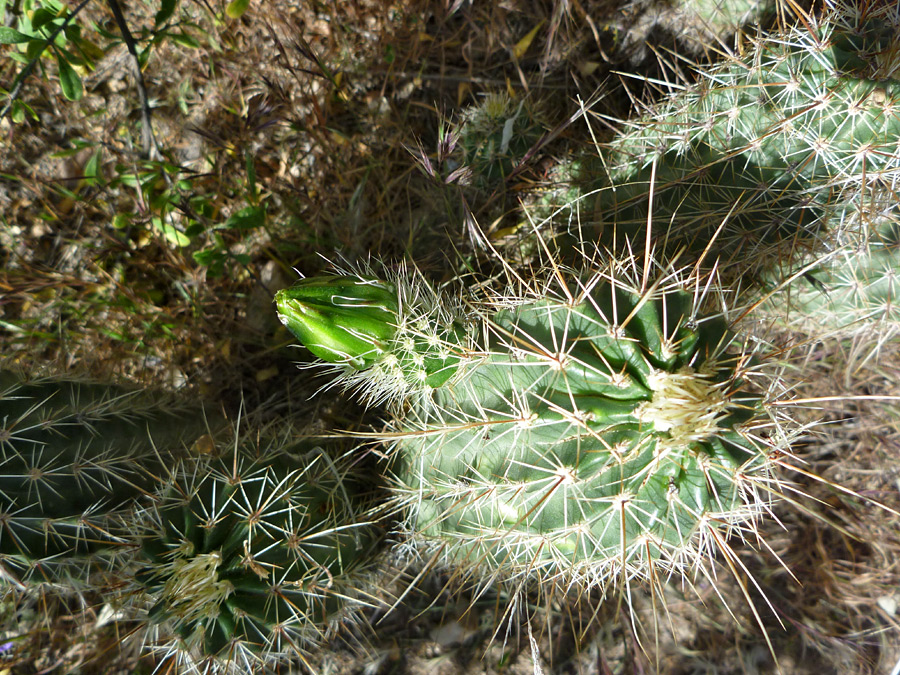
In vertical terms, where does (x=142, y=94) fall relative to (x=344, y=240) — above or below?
above

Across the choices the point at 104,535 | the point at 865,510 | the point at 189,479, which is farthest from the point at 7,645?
the point at 865,510

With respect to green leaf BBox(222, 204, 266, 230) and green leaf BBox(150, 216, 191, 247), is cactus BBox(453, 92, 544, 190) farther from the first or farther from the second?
green leaf BBox(150, 216, 191, 247)

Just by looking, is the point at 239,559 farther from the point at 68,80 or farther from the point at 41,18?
the point at 41,18

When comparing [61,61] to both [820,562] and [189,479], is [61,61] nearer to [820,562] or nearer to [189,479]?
[189,479]

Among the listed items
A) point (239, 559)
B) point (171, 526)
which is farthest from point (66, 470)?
point (239, 559)

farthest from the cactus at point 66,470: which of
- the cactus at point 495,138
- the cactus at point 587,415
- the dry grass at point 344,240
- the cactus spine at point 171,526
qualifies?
the cactus at point 495,138

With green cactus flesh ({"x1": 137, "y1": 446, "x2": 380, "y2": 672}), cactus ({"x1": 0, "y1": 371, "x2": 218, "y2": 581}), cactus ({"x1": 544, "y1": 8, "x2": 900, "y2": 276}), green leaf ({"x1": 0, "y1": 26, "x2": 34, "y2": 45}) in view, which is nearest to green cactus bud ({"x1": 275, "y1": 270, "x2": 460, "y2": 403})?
green cactus flesh ({"x1": 137, "y1": 446, "x2": 380, "y2": 672})
